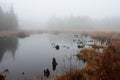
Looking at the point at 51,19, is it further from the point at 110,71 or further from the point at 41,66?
the point at 110,71

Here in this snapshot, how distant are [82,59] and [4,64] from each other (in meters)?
10.7

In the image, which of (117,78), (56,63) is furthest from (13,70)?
(117,78)

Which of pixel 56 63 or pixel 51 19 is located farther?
pixel 51 19

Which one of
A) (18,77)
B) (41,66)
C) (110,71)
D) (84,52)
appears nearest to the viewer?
(110,71)

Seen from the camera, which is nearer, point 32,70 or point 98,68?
point 98,68

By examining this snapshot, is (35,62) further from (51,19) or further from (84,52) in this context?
(51,19)

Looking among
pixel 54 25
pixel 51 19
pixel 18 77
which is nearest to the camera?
pixel 18 77

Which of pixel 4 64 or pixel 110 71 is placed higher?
pixel 110 71

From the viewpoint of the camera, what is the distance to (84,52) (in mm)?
29484

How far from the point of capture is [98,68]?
14625 mm

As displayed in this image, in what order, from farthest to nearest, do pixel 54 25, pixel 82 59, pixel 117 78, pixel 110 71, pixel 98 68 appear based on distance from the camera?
pixel 54 25
pixel 82 59
pixel 98 68
pixel 110 71
pixel 117 78

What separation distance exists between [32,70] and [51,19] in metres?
Answer: 149

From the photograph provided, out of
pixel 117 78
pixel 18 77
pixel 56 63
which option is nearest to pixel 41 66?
pixel 56 63

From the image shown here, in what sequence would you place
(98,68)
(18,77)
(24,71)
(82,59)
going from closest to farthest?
(98,68) < (18,77) < (24,71) < (82,59)
